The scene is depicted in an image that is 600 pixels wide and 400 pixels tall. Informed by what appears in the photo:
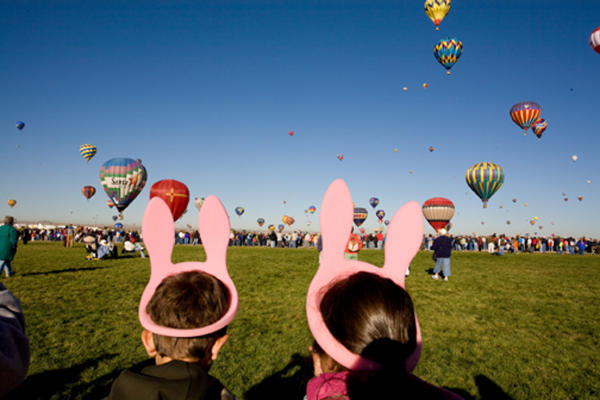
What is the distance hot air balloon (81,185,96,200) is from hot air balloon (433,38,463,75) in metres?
41.4

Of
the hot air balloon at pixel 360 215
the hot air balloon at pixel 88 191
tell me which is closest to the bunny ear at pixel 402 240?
the hot air balloon at pixel 360 215

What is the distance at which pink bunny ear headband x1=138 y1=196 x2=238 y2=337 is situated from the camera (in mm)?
1591

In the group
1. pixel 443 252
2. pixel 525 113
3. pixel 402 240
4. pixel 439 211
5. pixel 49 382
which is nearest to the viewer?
pixel 402 240

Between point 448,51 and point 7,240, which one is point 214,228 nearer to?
point 7,240

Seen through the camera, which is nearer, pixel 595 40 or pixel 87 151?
pixel 595 40

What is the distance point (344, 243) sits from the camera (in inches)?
53.3

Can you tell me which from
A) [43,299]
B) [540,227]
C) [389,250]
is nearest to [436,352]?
[389,250]

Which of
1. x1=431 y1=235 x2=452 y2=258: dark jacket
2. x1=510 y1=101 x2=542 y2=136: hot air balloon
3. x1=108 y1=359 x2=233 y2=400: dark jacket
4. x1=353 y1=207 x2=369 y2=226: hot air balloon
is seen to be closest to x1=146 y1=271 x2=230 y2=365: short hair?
x1=108 y1=359 x2=233 y2=400: dark jacket

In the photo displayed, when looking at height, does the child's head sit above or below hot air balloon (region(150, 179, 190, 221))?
below

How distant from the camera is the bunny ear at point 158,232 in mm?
1611

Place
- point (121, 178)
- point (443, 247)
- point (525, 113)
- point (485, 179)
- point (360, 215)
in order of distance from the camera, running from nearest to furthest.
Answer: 1. point (443, 247)
2. point (121, 178)
3. point (485, 179)
4. point (525, 113)
5. point (360, 215)

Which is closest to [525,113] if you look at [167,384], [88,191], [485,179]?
[485,179]

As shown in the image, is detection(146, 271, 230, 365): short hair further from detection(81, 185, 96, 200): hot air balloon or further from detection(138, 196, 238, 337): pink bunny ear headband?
detection(81, 185, 96, 200): hot air balloon

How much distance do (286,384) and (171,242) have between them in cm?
310
